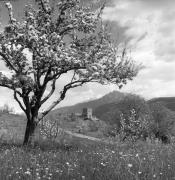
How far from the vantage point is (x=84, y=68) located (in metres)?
20.1

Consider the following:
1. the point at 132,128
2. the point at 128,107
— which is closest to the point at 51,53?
the point at 132,128

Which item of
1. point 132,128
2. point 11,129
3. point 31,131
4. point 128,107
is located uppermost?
point 128,107

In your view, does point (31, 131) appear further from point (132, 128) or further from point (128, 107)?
point (128, 107)

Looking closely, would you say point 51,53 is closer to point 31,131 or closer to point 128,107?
point 31,131

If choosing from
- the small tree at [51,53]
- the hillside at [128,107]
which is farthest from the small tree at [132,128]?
the hillside at [128,107]

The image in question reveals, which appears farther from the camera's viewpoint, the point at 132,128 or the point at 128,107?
the point at 128,107

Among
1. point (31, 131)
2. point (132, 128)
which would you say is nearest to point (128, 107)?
point (132, 128)

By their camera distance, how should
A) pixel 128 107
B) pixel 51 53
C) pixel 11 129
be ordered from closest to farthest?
pixel 51 53, pixel 11 129, pixel 128 107

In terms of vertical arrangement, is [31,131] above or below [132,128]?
below

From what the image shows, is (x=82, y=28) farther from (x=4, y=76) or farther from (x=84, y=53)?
(x=4, y=76)

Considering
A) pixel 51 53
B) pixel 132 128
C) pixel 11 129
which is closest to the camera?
pixel 51 53

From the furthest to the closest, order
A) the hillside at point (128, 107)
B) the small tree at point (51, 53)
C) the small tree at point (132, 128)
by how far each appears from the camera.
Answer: the hillside at point (128, 107), the small tree at point (132, 128), the small tree at point (51, 53)

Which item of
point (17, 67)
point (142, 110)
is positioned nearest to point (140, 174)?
point (17, 67)

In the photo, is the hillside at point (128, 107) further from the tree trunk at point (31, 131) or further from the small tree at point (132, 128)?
the tree trunk at point (31, 131)
